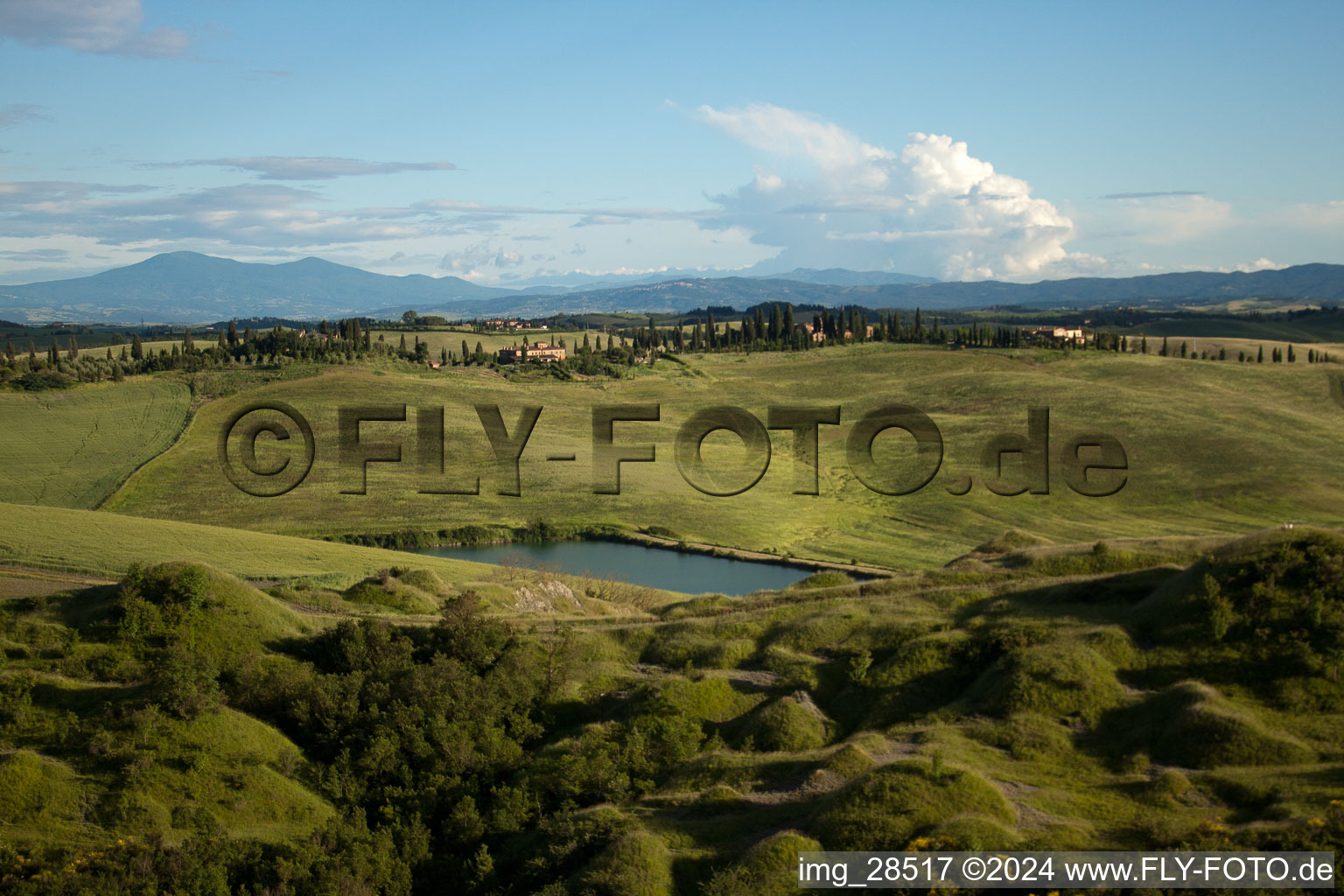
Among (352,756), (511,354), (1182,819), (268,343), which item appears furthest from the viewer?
(511,354)

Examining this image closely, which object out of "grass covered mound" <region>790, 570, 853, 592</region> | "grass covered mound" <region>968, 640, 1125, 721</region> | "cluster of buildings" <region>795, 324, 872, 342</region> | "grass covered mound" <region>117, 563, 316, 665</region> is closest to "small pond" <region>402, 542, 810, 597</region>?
"grass covered mound" <region>790, 570, 853, 592</region>

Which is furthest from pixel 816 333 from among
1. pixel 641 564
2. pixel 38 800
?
pixel 38 800

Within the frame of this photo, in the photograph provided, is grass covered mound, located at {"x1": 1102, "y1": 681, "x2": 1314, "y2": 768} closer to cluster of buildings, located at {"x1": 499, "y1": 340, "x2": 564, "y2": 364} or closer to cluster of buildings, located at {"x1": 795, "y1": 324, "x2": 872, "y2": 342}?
cluster of buildings, located at {"x1": 499, "y1": 340, "x2": 564, "y2": 364}

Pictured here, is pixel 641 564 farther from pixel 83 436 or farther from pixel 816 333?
pixel 816 333

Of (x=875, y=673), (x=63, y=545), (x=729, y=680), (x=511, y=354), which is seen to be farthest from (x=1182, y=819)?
(x=511, y=354)

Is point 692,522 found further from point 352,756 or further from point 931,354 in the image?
point 931,354

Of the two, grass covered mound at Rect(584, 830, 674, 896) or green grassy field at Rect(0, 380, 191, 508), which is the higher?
green grassy field at Rect(0, 380, 191, 508)
